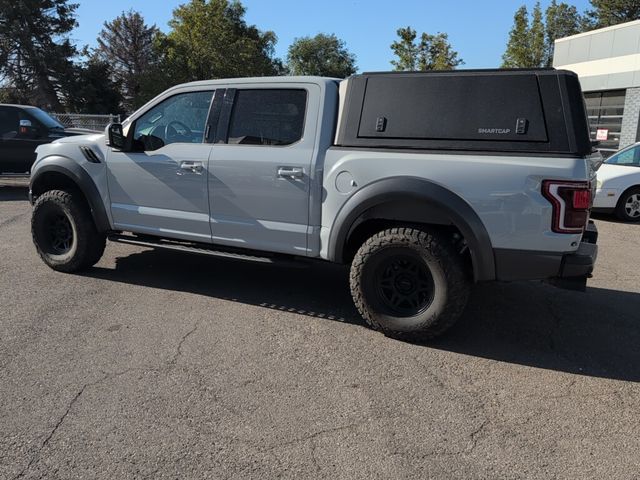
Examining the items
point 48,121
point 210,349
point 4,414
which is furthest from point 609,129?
point 4,414

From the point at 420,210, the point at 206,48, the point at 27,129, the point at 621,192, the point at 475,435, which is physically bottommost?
the point at 475,435

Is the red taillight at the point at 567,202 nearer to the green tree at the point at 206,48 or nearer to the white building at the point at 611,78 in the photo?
the white building at the point at 611,78

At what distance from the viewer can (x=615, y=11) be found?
1634 inches

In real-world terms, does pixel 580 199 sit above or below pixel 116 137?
below

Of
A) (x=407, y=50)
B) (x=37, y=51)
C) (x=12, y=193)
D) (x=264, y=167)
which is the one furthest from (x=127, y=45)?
(x=264, y=167)

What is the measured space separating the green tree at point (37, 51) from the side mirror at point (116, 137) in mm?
44245

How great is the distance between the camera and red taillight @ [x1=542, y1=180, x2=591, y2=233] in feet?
11.5

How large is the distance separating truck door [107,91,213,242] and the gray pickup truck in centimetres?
1

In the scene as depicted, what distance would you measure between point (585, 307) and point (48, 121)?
1144 centimetres

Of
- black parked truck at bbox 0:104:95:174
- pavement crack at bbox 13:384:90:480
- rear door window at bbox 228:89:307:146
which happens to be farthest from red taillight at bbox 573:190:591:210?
black parked truck at bbox 0:104:95:174

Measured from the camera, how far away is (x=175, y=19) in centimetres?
4428

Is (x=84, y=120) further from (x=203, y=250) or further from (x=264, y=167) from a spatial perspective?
(x=264, y=167)

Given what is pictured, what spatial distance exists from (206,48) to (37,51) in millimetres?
14687

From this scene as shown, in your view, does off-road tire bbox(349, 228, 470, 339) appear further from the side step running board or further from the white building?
the white building
